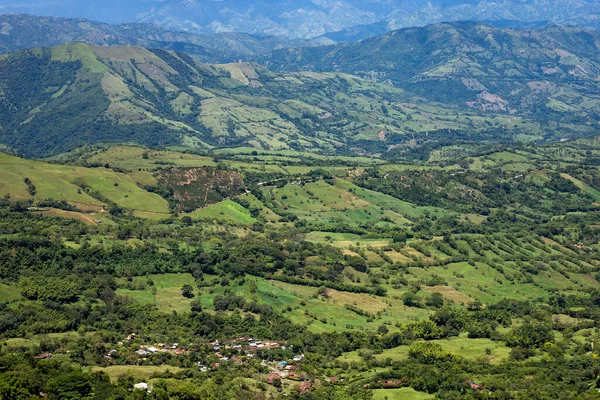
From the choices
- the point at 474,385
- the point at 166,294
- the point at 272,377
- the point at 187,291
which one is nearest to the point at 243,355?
the point at 272,377

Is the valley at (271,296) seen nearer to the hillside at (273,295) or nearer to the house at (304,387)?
the house at (304,387)

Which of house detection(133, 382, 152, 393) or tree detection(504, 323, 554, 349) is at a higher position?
house detection(133, 382, 152, 393)

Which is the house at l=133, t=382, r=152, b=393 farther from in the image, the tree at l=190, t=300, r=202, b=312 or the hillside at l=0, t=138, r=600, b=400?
the tree at l=190, t=300, r=202, b=312

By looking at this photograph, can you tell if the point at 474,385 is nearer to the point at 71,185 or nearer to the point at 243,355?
the point at 243,355

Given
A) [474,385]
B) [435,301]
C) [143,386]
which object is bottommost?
[435,301]

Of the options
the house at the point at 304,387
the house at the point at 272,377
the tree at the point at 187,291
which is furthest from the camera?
the tree at the point at 187,291

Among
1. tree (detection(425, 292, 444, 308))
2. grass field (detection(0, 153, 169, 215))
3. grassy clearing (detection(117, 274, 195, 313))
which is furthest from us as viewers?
grass field (detection(0, 153, 169, 215))

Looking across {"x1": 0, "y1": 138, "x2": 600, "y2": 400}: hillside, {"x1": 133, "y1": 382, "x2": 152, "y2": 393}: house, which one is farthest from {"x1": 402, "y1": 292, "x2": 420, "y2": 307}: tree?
{"x1": 133, "y1": 382, "x2": 152, "y2": 393}: house

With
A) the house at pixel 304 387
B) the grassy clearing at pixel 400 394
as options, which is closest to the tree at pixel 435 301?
the grassy clearing at pixel 400 394

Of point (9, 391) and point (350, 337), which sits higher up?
point (9, 391)

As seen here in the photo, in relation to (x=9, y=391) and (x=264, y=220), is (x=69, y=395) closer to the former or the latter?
(x=9, y=391)

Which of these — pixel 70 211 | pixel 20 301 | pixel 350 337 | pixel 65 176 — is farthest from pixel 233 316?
pixel 65 176
